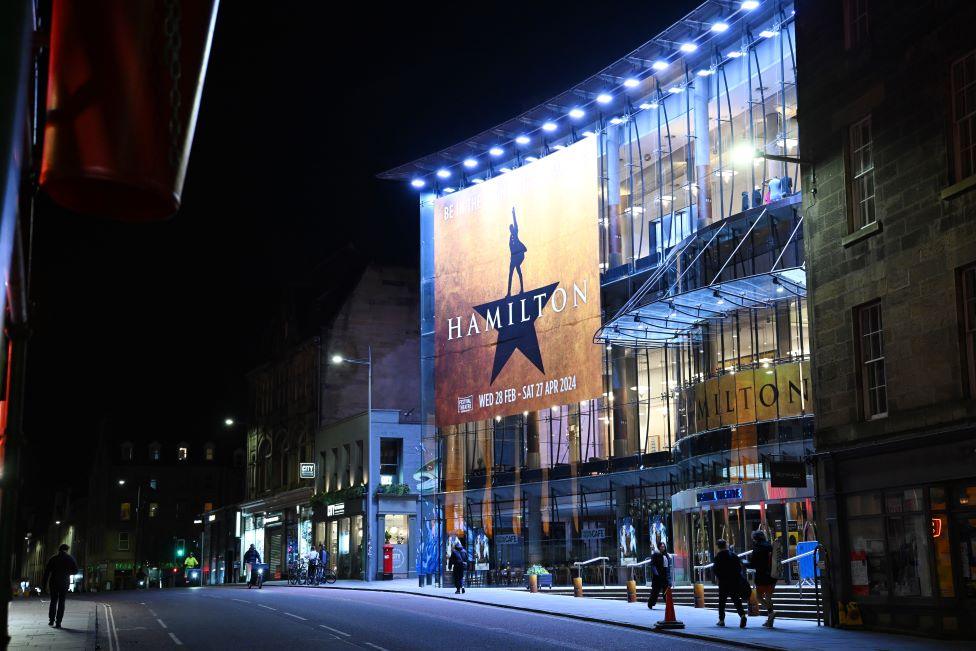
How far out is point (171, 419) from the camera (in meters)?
111

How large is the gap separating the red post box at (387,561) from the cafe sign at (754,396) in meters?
20.8

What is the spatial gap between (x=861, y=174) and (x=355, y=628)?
43.6 ft

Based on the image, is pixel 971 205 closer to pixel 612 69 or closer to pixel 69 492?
pixel 612 69

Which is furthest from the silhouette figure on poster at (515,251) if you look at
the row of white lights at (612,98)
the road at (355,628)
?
the road at (355,628)

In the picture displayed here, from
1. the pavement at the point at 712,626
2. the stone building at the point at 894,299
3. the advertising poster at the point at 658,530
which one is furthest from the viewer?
the advertising poster at the point at 658,530

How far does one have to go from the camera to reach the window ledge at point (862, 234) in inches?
799

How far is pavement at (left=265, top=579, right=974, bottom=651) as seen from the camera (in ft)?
57.0

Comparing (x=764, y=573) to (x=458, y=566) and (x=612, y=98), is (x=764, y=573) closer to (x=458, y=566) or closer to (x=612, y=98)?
(x=458, y=566)

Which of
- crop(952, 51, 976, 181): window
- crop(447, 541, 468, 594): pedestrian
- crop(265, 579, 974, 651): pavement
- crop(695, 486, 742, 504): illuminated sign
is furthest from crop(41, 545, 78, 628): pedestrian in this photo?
crop(952, 51, 976, 181): window

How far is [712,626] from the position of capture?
21.2 m

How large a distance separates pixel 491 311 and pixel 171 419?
241ft

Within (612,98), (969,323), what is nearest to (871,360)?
(969,323)

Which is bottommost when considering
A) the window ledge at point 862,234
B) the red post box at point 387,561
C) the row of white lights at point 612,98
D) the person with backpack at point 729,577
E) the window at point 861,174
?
the red post box at point 387,561

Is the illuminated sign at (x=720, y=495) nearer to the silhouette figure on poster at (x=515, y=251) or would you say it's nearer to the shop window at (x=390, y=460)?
the silhouette figure on poster at (x=515, y=251)
